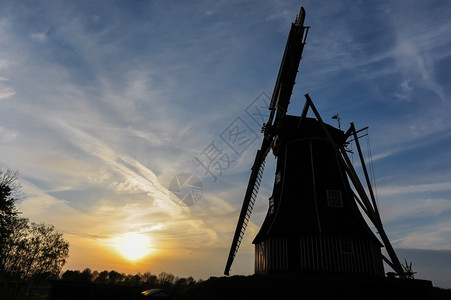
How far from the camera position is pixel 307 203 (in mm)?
17656

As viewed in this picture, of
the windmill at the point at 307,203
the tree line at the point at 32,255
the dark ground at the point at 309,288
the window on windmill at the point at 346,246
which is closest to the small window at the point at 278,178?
the windmill at the point at 307,203

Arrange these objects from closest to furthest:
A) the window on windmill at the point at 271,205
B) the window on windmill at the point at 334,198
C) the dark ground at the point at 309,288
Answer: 1. the dark ground at the point at 309,288
2. the window on windmill at the point at 334,198
3. the window on windmill at the point at 271,205

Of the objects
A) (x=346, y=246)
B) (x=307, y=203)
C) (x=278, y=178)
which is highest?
(x=278, y=178)

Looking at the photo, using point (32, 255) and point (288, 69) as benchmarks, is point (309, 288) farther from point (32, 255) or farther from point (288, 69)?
point (32, 255)

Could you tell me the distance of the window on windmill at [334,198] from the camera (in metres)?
17.7

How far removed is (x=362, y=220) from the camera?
17.5 metres

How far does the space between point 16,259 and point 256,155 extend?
164 feet

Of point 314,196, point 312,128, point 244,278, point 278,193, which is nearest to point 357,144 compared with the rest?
point 312,128

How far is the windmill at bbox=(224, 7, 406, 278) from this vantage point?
1588 cm

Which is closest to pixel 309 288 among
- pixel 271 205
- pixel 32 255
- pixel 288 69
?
pixel 271 205

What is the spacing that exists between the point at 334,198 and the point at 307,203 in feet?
6.12

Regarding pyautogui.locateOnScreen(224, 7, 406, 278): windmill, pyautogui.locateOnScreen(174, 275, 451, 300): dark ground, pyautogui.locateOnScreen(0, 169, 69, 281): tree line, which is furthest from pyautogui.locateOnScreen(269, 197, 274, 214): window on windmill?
pyautogui.locateOnScreen(0, 169, 69, 281): tree line

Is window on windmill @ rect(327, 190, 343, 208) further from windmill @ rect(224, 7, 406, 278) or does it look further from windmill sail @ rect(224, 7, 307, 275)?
windmill sail @ rect(224, 7, 307, 275)

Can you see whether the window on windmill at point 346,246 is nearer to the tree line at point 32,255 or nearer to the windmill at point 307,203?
the windmill at point 307,203
